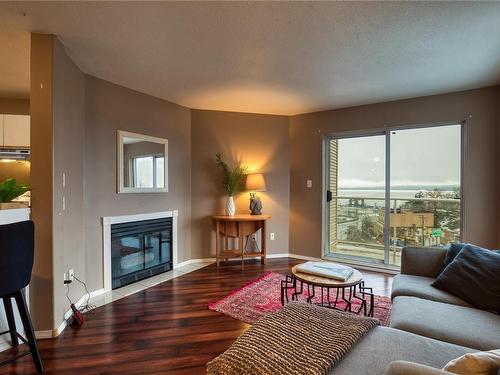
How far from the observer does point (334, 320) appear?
148 centimetres

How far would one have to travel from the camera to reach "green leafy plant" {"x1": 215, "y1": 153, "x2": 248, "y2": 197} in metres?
4.12

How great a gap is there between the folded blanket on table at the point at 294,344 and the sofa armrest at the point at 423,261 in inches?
45.7

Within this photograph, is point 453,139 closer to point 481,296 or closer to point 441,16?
point 441,16

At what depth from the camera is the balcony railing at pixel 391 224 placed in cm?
355

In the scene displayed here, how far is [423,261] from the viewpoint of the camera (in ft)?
7.71

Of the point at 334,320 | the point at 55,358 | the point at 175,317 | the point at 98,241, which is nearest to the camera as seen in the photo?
the point at 334,320

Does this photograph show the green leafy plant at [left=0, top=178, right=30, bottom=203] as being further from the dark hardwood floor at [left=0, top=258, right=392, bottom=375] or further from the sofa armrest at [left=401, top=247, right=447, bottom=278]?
the sofa armrest at [left=401, top=247, right=447, bottom=278]

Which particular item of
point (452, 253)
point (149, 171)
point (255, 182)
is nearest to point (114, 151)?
point (149, 171)

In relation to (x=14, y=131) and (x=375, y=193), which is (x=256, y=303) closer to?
(x=375, y=193)

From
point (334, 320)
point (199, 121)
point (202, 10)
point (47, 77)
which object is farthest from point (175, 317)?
point (199, 121)

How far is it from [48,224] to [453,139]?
4.46m

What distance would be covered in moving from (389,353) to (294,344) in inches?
16.5

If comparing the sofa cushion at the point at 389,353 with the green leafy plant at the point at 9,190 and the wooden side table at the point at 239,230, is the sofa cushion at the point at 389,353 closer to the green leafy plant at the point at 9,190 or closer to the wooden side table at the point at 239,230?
the green leafy plant at the point at 9,190

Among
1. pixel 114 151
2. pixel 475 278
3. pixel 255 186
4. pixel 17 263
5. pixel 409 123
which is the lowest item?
pixel 475 278
